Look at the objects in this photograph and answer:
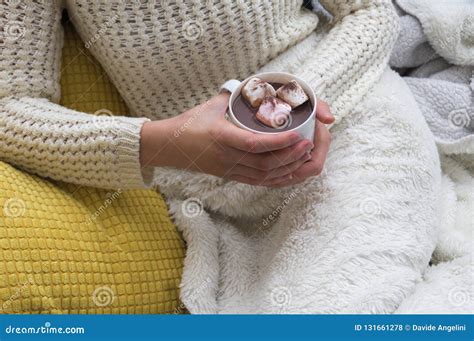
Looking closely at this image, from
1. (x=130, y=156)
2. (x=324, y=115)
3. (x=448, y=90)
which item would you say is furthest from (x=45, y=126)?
(x=448, y=90)

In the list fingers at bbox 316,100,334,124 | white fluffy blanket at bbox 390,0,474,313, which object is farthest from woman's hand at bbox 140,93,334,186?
white fluffy blanket at bbox 390,0,474,313

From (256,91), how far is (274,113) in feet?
0.10

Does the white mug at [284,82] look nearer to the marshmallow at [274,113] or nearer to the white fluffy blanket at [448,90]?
the marshmallow at [274,113]

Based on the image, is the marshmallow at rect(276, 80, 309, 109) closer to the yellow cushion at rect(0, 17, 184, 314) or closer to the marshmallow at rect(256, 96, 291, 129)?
the marshmallow at rect(256, 96, 291, 129)

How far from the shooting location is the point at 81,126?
794 millimetres

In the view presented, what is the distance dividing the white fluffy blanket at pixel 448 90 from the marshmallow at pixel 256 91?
291 mm

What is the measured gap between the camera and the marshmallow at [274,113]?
694mm

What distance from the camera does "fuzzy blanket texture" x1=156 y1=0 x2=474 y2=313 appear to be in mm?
757

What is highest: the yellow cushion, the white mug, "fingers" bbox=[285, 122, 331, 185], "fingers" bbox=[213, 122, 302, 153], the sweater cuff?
the white mug

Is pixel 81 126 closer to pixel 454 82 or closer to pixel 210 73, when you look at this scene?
pixel 210 73

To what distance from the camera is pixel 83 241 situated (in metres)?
0.79

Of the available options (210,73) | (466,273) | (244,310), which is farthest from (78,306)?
(466,273)

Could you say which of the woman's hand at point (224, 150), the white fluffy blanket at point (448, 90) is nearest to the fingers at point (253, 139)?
the woman's hand at point (224, 150)

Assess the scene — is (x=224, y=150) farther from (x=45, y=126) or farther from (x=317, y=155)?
(x=45, y=126)
